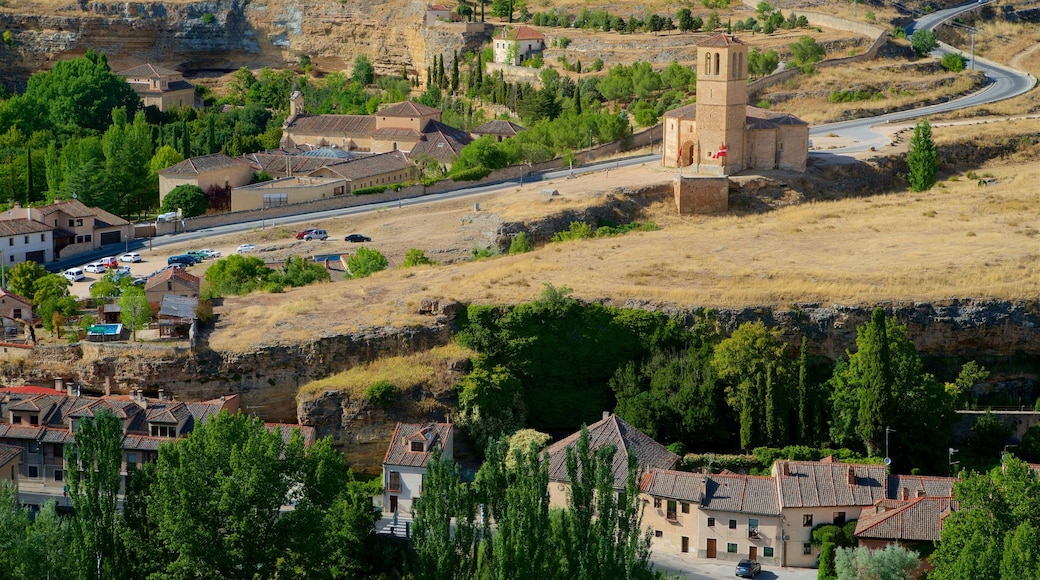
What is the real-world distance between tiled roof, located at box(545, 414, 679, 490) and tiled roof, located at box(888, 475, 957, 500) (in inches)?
254

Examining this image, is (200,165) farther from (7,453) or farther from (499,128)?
(7,453)

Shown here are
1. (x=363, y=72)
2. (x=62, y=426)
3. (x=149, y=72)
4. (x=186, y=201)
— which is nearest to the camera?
(x=62, y=426)

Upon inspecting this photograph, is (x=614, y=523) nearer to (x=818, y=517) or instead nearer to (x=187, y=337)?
(x=818, y=517)

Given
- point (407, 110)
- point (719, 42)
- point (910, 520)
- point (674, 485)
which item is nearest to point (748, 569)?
point (674, 485)

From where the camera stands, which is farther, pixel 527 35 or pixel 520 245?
pixel 527 35

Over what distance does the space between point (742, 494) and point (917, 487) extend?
15.8ft

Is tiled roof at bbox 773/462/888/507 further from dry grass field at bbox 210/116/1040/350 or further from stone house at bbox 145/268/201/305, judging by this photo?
stone house at bbox 145/268/201/305

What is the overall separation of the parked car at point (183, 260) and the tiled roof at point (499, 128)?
2430 cm

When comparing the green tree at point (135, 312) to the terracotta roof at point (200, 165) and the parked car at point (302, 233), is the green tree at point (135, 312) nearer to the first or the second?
the parked car at point (302, 233)

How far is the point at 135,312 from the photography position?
57562 mm

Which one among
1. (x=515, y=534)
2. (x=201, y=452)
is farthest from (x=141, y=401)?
(x=515, y=534)

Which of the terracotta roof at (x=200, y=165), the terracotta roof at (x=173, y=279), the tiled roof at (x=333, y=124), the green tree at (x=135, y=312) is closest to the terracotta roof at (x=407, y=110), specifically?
the tiled roof at (x=333, y=124)

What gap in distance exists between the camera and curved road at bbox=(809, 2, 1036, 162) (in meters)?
82.3

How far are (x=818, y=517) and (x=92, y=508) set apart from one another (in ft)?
63.1
